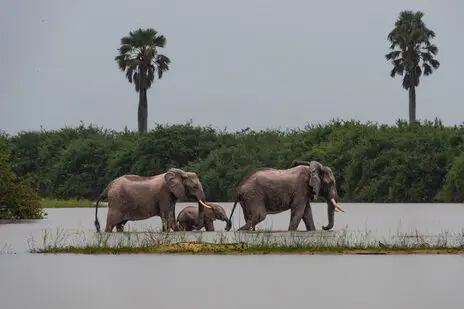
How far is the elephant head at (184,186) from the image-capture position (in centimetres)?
3247

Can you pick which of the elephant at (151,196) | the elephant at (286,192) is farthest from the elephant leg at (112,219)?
the elephant at (286,192)

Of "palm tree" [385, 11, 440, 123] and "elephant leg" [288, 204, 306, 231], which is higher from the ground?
"palm tree" [385, 11, 440, 123]

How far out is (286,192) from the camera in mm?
32031

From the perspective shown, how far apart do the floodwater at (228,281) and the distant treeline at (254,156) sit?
32.1 m

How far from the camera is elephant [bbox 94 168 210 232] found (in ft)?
107

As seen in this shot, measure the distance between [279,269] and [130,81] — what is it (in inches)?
2803

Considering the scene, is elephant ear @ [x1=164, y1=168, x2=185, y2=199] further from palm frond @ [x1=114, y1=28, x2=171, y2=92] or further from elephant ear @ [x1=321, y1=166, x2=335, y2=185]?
palm frond @ [x1=114, y1=28, x2=171, y2=92]

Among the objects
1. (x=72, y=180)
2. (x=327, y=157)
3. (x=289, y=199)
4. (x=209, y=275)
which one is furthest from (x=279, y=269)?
(x=72, y=180)

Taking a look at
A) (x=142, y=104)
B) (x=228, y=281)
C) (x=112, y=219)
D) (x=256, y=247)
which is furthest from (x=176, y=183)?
(x=142, y=104)

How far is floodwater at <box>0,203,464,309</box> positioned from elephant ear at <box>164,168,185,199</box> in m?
4.59

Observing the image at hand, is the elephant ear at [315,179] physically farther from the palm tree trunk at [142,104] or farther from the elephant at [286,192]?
the palm tree trunk at [142,104]

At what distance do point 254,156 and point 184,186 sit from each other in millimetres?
40606

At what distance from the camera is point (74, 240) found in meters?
31.3

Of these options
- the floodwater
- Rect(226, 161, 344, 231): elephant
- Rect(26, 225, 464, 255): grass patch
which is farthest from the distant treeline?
the floodwater
